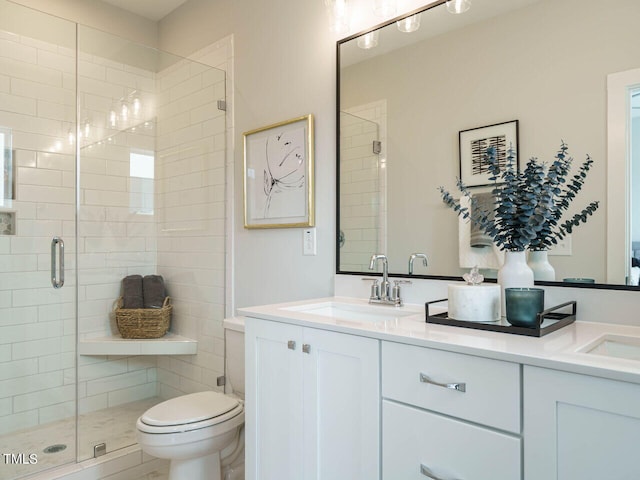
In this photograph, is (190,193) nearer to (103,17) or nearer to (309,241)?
(309,241)

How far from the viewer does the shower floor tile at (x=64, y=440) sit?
2.01 m

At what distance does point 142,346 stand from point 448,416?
1967 millimetres

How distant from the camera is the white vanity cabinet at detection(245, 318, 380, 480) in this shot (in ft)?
3.94

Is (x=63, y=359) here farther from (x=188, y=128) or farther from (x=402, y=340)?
(x=402, y=340)

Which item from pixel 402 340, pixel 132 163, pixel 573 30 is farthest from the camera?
pixel 132 163

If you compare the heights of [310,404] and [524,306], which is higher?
[524,306]

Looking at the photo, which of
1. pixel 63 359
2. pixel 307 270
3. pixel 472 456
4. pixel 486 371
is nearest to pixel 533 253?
pixel 486 371

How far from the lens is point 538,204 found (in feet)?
3.97

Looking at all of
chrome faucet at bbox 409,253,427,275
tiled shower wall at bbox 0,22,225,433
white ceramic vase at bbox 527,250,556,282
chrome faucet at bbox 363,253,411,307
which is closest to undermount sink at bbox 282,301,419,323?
chrome faucet at bbox 363,253,411,307

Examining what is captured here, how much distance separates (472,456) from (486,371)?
0.65 feet

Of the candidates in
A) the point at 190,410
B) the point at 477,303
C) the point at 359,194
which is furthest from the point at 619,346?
the point at 190,410

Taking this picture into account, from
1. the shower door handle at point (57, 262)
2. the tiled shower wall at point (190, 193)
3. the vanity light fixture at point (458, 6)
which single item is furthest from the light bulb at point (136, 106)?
the vanity light fixture at point (458, 6)

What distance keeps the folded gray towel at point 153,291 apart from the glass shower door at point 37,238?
390 millimetres

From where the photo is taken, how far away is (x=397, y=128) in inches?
69.6
